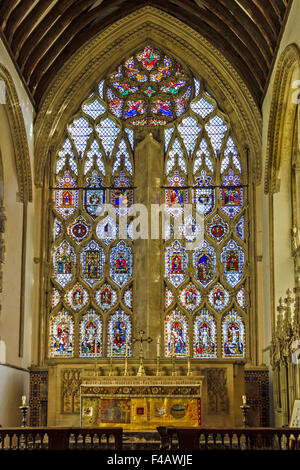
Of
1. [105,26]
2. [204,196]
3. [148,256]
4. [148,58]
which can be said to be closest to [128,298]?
[148,256]

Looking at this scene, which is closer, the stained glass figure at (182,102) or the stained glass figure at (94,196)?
the stained glass figure at (94,196)

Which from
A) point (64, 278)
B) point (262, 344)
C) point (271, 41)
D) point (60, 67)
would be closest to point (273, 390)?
point (262, 344)

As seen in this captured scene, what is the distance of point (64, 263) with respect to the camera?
17578mm

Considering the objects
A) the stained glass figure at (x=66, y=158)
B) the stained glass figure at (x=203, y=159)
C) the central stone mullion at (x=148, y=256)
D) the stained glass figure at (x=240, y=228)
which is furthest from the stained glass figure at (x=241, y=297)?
the stained glass figure at (x=66, y=158)

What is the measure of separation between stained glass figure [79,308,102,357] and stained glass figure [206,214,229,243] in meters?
3.15

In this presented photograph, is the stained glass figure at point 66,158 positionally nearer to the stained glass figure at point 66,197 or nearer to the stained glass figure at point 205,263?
the stained glass figure at point 66,197

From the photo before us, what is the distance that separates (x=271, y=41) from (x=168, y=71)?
3949mm

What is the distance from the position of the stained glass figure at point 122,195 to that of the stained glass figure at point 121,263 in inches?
31.0

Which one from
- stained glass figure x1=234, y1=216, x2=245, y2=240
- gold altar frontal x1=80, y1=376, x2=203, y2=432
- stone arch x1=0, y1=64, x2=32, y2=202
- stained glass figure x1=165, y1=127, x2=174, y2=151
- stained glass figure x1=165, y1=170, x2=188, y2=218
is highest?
stained glass figure x1=165, y1=127, x2=174, y2=151

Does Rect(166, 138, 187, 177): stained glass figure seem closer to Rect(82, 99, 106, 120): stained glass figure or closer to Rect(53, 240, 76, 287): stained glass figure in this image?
Rect(82, 99, 106, 120): stained glass figure

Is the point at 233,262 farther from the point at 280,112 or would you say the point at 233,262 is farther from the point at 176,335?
the point at 280,112

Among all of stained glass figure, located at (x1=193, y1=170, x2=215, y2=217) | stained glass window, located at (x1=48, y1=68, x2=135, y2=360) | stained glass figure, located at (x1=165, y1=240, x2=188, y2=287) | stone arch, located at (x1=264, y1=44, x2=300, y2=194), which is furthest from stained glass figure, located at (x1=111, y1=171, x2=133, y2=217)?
stone arch, located at (x1=264, y1=44, x2=300, y2=194)

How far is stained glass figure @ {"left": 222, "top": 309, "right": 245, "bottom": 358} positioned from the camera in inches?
666

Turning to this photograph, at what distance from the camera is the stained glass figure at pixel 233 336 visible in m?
16.9
